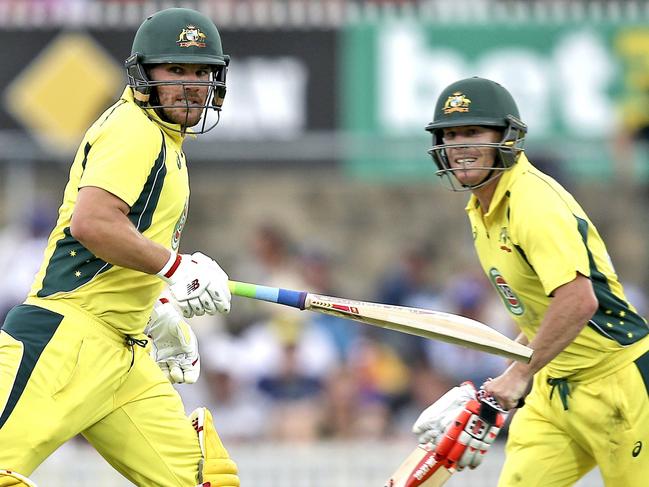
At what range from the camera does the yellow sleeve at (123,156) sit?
16.4ft

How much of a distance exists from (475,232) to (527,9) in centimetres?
523

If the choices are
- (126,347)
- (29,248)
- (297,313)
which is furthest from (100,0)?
(126,347)

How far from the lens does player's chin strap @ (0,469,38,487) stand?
492 cm

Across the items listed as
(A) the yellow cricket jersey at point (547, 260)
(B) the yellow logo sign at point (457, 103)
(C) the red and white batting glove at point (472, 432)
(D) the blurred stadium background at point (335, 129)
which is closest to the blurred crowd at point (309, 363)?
(D) the blurred stadium background at point (335, 129)

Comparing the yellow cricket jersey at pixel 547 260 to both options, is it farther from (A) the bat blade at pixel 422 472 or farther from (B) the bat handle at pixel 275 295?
(B) the bat handle at pixel 275 295

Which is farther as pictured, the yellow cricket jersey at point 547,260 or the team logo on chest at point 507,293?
the team logo on chest at point 507,293

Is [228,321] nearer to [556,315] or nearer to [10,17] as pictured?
[10,17]

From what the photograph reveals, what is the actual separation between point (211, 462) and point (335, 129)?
5.35 metres

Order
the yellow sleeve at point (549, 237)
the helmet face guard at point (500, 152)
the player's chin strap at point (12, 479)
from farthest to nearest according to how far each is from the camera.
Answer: the helmet face guard at point (500, 152) < the yellow sleeve at point (549, 237) < the player's chin strap at point (12, 479)

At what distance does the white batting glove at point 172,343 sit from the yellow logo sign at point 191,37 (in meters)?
1.11

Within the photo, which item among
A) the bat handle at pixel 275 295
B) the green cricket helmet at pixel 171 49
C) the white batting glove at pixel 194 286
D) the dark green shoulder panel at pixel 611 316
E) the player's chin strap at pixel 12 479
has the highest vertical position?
the green cricket helmet at pixel 171 49

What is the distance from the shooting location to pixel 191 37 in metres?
5.35

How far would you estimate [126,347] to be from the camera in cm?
539

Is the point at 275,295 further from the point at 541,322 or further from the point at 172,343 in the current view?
the point at 541,322
